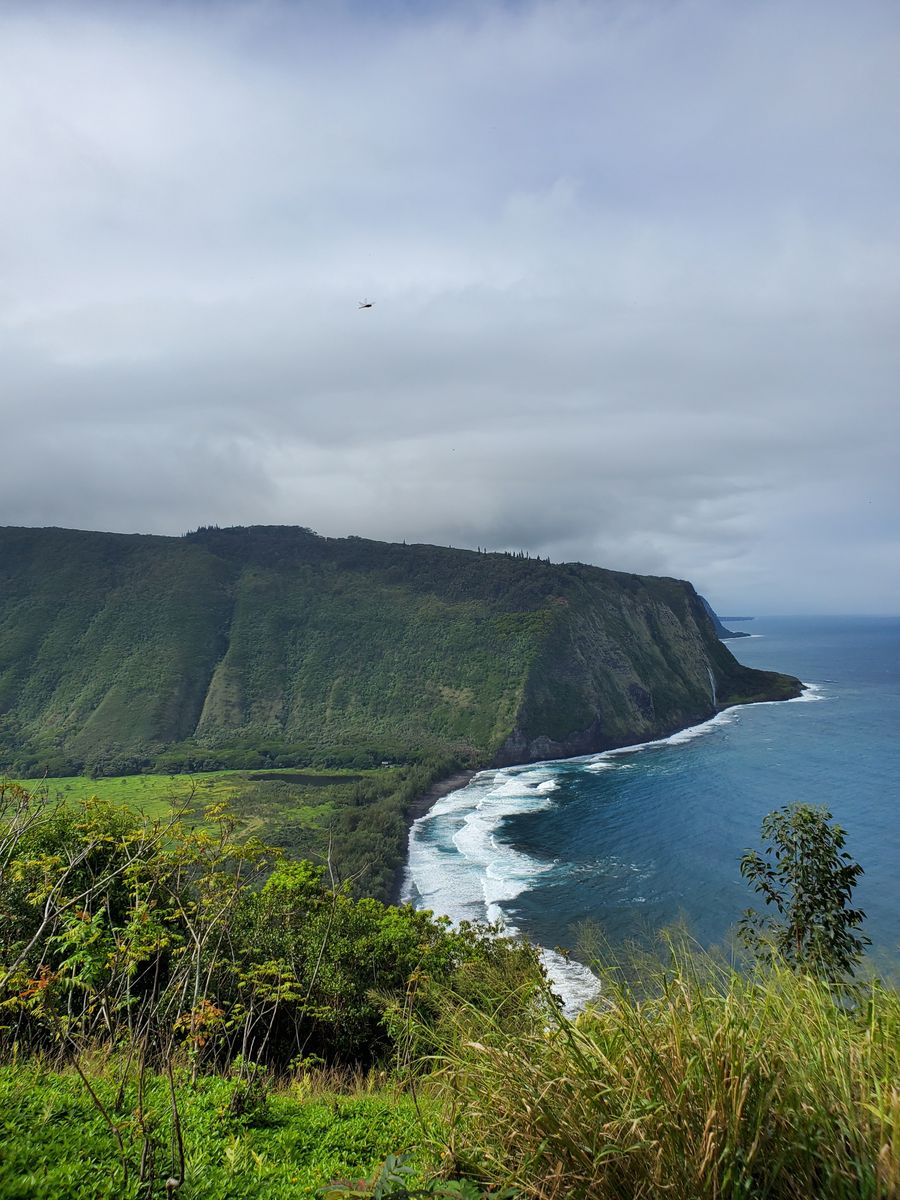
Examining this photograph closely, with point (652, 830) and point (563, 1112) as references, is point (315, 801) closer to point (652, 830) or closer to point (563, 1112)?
point (652, 830)

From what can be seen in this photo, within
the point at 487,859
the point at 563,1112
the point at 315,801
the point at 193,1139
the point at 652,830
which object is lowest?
the point at 315,801

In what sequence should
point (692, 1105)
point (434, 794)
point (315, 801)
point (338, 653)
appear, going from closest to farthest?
point (692, 1105)
point (315, 801)
point (434, 794)
point (338, 653)

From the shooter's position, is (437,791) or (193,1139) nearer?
(193,1139)

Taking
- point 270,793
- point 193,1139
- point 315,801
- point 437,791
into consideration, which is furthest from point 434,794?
point 193,1139

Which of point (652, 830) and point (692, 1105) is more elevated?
point (692, 1105)

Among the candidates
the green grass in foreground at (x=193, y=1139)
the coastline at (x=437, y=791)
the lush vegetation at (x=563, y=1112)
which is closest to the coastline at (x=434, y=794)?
the coastline at (x=437, y=791)
